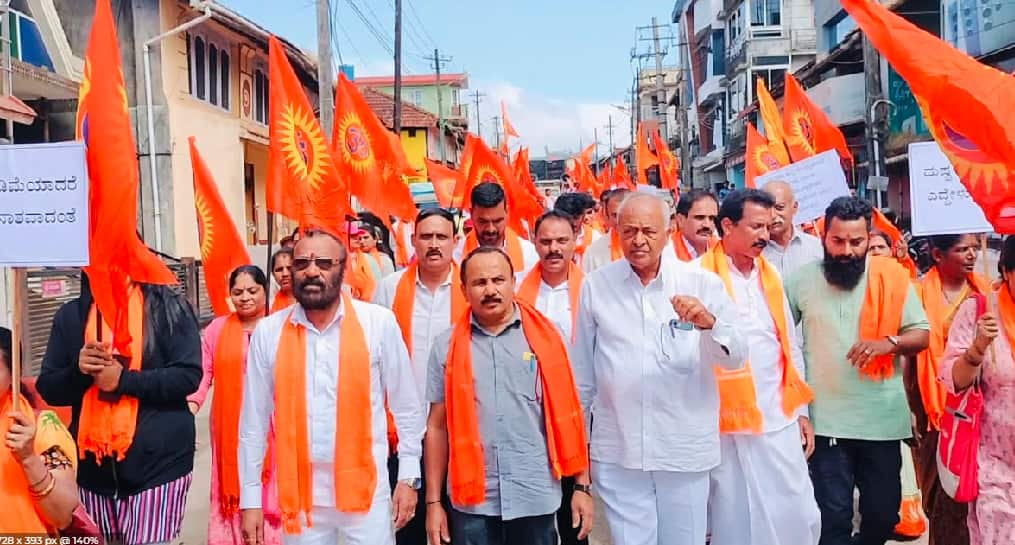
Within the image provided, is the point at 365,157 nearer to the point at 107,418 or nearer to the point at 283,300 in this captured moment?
the point at 283,300

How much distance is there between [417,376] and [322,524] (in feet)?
3.22

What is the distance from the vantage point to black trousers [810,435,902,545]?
4.08 m

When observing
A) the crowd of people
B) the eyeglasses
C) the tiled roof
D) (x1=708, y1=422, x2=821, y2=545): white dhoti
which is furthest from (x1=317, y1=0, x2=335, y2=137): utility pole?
the tiled roof

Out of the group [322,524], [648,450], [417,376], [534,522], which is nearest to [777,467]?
[648,450]

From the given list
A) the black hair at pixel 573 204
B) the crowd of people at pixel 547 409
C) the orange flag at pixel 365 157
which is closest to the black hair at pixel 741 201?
the crowd of people at pixel 547 409

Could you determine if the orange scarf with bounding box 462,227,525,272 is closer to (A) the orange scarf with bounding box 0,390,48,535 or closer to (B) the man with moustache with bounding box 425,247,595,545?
(B) the man with moustache with bounding box 425,247,595,545

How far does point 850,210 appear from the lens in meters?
4.22

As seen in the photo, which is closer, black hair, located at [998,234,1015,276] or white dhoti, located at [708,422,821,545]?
black hair, located at [998,234,1015,276]

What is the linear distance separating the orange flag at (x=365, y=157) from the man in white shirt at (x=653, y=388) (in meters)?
4.05

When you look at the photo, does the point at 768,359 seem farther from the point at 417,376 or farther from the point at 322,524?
the point at 322,524

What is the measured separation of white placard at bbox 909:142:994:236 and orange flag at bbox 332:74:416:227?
174 inches

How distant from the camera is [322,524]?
3.24 meters

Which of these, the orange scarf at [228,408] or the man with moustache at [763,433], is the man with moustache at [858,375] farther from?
the orange scarf at [228,408]

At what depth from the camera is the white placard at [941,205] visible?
3.97 meters
